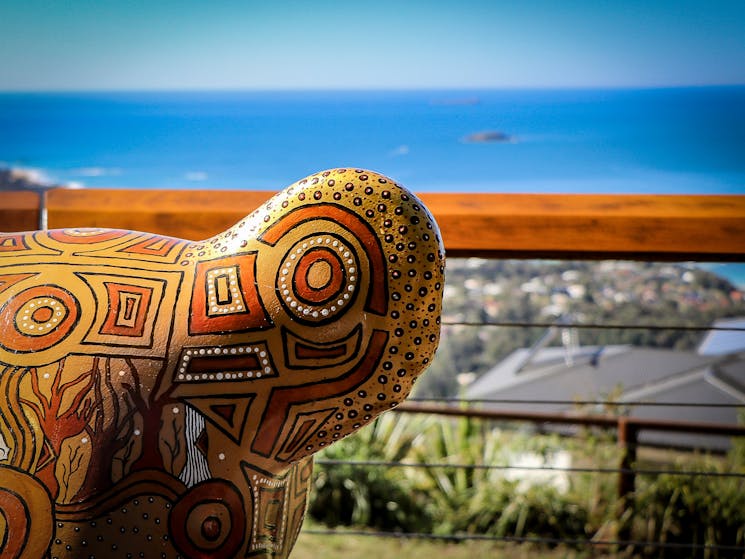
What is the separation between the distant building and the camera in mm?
4980

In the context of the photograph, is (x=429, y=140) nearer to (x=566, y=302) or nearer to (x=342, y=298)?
(x=566, y=302)

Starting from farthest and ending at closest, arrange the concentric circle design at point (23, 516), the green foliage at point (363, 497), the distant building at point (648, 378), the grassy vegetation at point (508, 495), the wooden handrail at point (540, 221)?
1. the distant building at point (648, 378)
2. the green foliage at point (363, 497)
3. the grassy vegetation at point (508, 495)
4. the wooden handrail at point (540, 221)
5. the concentric circle design at point (23, 516)

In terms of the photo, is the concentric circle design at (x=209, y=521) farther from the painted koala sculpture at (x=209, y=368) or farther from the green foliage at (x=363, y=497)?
the green foliage at (x=363, y=497)

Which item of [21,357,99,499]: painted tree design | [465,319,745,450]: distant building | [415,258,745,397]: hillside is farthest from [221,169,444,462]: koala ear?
[415,258,745,397]: hillside

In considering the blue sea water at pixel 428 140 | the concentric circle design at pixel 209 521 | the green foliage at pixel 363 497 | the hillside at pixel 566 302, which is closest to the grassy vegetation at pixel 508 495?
the green foliage at pixel 363 497

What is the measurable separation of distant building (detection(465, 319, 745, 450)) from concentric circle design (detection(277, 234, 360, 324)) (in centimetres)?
419

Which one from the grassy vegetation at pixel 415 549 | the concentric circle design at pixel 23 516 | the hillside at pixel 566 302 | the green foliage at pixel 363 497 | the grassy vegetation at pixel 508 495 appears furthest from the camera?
the hillside at pixel 566 302

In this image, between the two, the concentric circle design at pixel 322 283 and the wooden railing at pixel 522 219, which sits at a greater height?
the wooden railing at pixel 522 219

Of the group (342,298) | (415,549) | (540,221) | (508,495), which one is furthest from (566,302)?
(342,298)

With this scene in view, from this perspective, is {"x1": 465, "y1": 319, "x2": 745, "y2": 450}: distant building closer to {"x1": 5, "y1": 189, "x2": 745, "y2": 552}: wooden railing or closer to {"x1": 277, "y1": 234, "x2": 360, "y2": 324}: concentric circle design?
{"x1": 5, "y1": 189, "x2": 745, "y2": 552}: wooden railing

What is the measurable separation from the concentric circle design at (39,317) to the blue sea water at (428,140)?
10.7 m

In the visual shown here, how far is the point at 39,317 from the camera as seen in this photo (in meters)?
0.65

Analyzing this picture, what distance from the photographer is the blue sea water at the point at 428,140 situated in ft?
38.2

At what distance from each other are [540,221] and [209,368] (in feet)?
2.45
